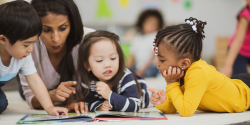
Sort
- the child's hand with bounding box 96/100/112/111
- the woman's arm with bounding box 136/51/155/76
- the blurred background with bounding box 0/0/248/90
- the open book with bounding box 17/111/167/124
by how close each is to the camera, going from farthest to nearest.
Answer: the blurred background with bounding box 0/0/248/90, the woman's arm with bounding box 136/51/155/76, the child's hand with bounding box 96/100/112/111, the open book with bounding box 17/111/167/124

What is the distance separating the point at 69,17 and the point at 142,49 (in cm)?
215

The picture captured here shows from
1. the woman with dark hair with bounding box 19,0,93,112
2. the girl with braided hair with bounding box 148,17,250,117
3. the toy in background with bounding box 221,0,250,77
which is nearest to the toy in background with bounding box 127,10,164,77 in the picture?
the toy in background with bounding box 221,0,250,77

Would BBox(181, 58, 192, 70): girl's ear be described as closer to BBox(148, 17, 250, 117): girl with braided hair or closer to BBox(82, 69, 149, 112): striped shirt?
BBox(148, 17, 250, 117): girl with braided hair

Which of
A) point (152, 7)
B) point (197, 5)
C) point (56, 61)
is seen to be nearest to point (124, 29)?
point (152, 7)

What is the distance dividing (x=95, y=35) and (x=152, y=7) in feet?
9.49

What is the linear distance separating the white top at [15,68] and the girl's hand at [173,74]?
2.01 ft

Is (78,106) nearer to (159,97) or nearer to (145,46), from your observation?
(159,97)

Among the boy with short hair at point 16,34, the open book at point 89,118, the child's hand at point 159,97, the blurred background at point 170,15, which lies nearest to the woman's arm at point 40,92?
the boy with short hair at point 16,34

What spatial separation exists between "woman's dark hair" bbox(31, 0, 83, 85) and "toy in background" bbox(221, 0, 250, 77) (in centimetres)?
108

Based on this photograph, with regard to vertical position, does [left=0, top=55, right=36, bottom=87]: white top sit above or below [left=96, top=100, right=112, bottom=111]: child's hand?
above

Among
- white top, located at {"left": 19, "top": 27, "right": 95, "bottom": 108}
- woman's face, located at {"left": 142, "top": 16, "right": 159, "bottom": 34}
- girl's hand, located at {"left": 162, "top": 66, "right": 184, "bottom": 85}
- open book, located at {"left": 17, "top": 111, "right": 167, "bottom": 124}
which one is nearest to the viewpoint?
open book, located at {"left": 17, "top": 111, "right": 167, "bottom": 124}

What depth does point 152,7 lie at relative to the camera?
13.1 feet

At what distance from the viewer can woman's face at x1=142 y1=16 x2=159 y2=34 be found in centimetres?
341

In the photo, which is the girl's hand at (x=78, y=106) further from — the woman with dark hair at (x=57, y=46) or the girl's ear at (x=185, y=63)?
the girl's ear at (x=185, y=63)
